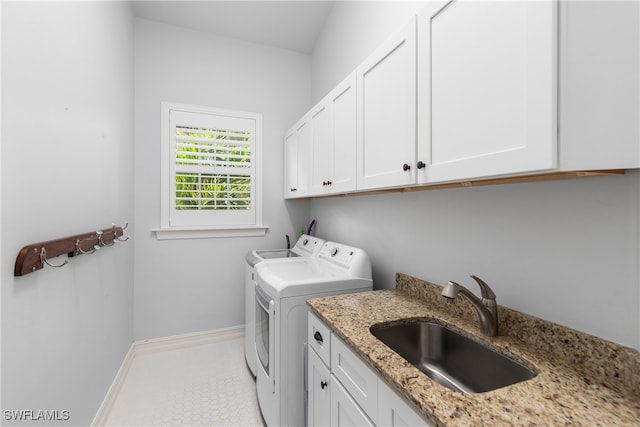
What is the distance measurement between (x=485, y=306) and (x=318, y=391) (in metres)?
0.83

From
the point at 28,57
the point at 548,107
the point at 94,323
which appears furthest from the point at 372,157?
the point at 94,323

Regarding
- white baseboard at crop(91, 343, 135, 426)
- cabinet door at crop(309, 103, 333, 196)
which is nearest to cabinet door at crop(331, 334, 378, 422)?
cabinet door at crop(309, 103, 333, 196)

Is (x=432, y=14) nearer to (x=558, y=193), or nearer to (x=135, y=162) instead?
(x=558, y=193)

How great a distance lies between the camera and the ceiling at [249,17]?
2.44m

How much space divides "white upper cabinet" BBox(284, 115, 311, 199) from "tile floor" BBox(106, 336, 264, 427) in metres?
1.56

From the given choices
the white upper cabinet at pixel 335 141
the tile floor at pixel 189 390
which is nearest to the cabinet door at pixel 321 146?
the white upper cabinet at pixel 335 141

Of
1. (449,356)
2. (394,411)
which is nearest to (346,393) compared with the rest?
(394,411)

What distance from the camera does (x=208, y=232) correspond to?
2.79 metres

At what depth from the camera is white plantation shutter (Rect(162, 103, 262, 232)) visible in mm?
2682

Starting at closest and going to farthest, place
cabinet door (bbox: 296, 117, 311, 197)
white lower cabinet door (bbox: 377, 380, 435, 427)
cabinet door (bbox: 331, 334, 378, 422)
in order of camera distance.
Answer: white lower cabinet door (bbox: 377, 380, 435, 427)
cabinet door (bbox: 331, 334, 378, 422)
cabinet door (bbox: 296, 117, 311, 197)

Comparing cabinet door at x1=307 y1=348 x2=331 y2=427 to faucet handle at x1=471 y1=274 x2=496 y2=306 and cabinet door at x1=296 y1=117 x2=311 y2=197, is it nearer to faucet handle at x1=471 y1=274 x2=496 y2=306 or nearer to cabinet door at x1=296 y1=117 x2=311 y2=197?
faucet handle at x1=471 y1=274 x2=496 y2=306

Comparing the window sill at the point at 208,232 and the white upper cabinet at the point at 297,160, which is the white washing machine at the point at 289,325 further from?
the window sill at the point at 208,232

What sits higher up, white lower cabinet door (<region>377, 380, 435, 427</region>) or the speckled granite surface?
the speckled granite surface

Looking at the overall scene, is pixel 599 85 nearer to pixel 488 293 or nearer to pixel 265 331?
pixel 488 293
